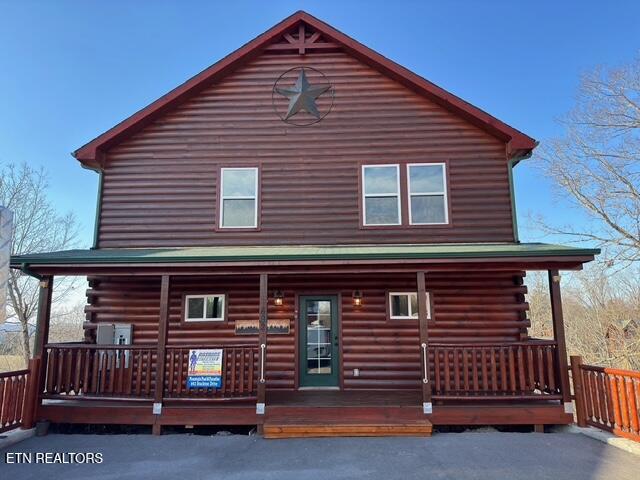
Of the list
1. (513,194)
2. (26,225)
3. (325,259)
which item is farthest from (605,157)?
(26,225)

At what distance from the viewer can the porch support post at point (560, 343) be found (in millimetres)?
6703

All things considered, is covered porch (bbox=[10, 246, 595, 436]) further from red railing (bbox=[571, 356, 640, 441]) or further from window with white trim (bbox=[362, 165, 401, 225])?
window with white trim (bbox=[362, 165, 401, 225])

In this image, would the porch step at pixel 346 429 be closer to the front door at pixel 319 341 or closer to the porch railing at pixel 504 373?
the porch railing at pixel 504 373

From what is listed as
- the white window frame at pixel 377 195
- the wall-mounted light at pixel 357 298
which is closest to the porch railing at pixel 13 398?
the wall-mounted light at pixel 357 298

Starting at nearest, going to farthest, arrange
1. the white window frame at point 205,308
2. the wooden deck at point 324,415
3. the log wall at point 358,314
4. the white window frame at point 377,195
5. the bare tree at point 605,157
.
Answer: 1. the wooden deck at point 324,415
2. the log wall at point 358,314
3. the white window frame at point 205,308
4. the white window frame at point 377,195
5. the bare tree at point 605,157

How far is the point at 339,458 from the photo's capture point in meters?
5.49

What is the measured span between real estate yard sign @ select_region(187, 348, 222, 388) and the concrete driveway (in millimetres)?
847

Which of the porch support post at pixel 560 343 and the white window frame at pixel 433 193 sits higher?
the white window frame at pixel 433 193

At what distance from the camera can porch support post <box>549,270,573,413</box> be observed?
6703 millimetres

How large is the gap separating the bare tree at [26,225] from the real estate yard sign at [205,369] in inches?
720

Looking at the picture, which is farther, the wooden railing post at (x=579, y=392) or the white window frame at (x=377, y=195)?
the white window frame at (x=377, y=195)

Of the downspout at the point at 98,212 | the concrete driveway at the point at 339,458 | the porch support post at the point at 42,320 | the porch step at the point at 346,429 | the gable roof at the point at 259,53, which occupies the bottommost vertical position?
the concrete driveway at the point at 339,458

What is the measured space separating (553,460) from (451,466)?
1418 mm

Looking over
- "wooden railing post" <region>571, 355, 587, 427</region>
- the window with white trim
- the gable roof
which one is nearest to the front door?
the window with white trim
